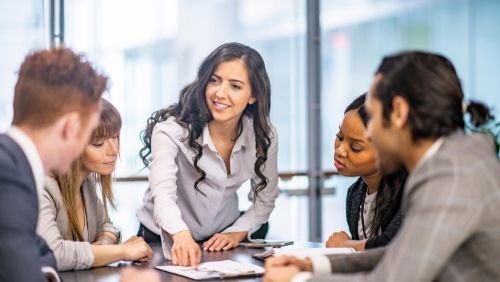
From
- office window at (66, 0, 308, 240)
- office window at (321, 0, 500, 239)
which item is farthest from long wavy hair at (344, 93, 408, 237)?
office window at (321, 0, 500, 239)

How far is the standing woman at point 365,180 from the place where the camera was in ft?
8.46

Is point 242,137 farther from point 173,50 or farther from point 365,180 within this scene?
point 173,50

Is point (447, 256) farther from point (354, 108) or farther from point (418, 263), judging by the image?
point (354, 108)

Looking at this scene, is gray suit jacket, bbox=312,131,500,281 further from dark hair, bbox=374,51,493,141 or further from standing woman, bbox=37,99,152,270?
standing woman, bbox=37,99,152,270

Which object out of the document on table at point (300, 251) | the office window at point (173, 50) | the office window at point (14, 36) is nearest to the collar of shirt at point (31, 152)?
the document on table at point (300, 251)

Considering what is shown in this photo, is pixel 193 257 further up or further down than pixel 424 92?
further down

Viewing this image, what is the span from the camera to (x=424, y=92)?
1.60 meters

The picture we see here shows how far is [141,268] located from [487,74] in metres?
4.03

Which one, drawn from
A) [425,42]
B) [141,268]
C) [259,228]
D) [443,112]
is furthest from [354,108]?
[425,42]

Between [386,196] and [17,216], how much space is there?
1.39 meters

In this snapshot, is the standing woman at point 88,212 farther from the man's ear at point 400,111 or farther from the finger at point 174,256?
the man's ear at point 400,111

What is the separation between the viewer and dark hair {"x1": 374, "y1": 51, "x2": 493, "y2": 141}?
1604 mm

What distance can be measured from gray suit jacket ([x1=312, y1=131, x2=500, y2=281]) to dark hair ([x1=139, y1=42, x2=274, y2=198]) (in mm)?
1413

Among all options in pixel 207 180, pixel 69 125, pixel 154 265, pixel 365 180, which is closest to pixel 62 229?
pixel 154 265
